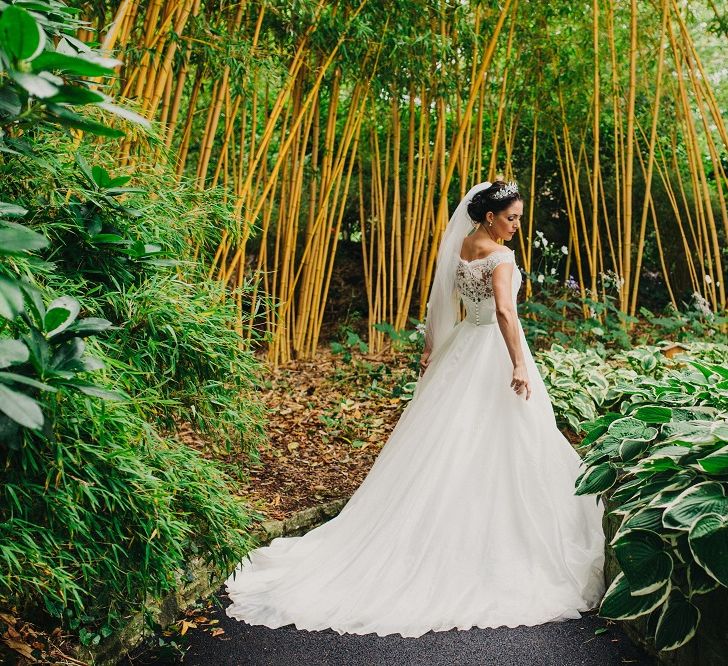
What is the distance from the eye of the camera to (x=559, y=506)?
7.39 ft

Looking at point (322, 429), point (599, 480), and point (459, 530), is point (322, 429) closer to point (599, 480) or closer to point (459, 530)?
point (459, 530)

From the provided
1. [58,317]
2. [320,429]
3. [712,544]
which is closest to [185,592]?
[58,317]

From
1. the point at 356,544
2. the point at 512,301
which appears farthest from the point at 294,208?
the point at 356,544

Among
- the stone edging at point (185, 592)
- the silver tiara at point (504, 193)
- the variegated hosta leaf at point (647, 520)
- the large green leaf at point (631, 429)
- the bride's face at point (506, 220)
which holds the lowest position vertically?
the stone edging at point (185, 592)

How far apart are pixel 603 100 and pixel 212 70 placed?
3.98 m

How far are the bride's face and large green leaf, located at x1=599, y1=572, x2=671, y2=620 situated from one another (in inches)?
47.8

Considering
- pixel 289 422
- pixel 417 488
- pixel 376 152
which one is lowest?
pixel 289 422

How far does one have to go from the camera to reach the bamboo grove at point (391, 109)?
9.59ft

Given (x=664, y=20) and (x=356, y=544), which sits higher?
(x=664, y=20)

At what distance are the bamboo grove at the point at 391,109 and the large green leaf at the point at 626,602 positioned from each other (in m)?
1.15

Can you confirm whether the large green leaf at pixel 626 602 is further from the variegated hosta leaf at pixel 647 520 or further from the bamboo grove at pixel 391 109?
the bamboo grove at pixel 391 109

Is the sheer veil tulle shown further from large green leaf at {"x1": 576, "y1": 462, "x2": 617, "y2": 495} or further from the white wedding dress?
large green leaf at {"x1": 576, "y1": 462, "x2": 617, "y2": 495}

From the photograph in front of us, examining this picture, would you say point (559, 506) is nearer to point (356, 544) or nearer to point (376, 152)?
point (356, 544)

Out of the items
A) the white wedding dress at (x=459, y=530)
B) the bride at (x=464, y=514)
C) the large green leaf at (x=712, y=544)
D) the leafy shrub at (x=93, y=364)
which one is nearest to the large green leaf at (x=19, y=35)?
the leafy shrub at (x=93, y=364)
